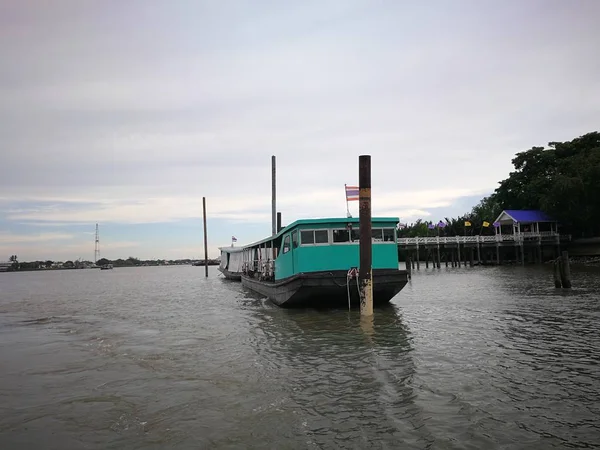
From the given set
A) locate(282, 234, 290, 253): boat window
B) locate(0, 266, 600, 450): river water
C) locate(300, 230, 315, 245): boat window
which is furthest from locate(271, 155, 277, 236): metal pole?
locate(0, 266, 600, 450): river water

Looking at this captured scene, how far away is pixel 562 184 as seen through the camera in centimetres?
5053

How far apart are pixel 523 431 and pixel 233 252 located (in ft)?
139

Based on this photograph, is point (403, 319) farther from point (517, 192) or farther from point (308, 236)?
point (517, 192)

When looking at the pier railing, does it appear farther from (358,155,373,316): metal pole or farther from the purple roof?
(358,155,373,316): metal pole

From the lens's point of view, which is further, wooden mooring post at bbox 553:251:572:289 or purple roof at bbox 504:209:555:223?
purple roof at bbox 504:209:555:223

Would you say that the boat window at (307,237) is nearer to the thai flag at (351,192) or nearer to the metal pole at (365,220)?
the thai flag at (351,192)

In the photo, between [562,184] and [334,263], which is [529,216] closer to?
[562,184]

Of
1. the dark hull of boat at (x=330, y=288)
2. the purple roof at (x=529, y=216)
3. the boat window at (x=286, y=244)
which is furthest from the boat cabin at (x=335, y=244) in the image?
the purple roof at (x=529, y=216)

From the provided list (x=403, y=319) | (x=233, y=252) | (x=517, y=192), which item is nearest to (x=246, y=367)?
(x=403, y=319)

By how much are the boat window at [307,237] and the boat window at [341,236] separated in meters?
0.81

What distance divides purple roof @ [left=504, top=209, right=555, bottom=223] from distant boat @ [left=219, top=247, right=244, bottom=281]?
34.2 m

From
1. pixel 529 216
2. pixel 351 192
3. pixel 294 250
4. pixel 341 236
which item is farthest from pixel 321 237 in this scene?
pixel 529 216

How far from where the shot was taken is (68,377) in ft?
29.7

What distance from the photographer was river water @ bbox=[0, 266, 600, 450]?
561 cm
